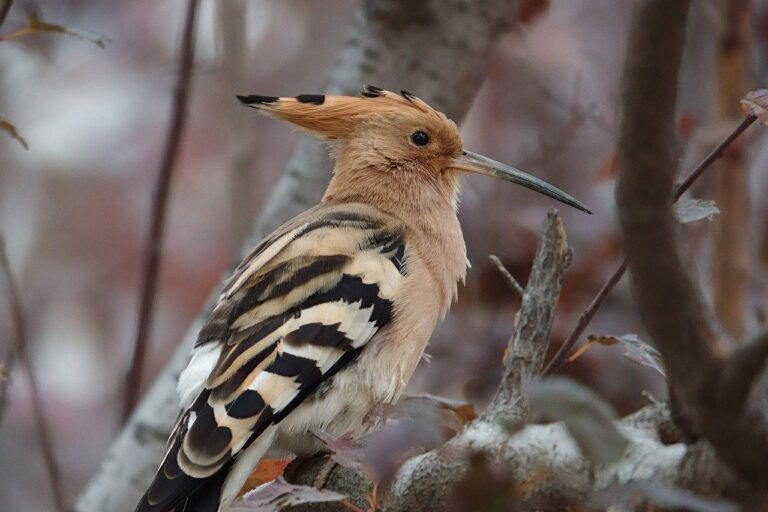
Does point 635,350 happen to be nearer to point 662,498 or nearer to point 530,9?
point 662,498

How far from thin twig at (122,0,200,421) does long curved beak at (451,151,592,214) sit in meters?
0.89

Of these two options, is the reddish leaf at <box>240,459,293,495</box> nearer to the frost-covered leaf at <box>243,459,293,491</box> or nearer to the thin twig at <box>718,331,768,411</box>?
the frost-covered leaf at <box>243,459,293,491</box>

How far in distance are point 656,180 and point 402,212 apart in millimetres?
1776

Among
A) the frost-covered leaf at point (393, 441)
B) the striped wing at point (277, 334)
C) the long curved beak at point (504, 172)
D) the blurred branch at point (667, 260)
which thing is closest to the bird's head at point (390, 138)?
the long curved beak at point (504, 172)

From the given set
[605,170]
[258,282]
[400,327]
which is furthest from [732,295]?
[258,282]

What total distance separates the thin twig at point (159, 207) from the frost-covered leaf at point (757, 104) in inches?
77.7

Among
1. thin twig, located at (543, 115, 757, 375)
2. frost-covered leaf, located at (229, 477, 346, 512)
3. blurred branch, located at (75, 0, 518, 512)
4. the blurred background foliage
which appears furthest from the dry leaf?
frost-covered leaf, located at (229, 477, 346, 512)

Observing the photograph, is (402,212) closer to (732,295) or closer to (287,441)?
(287,441)

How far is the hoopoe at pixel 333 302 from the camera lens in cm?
225

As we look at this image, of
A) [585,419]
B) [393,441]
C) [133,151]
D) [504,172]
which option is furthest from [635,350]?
[133,151]

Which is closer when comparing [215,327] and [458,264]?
[215,327]

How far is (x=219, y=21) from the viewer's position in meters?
4.04

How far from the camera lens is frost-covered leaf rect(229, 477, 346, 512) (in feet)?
5.65

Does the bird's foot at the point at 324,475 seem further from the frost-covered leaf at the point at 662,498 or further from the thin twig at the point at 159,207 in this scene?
the thin twig at the point at 159,207
